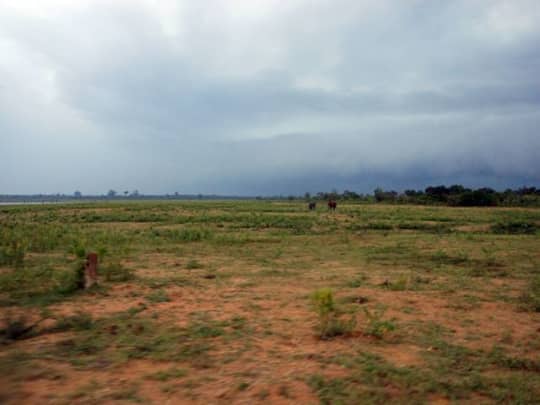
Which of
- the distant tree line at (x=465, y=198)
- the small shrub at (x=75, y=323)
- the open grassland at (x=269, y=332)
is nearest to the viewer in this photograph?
the open grassland at (x=269, y=332)

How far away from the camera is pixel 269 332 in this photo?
615 centimetres

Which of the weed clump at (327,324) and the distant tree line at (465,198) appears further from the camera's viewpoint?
the distant tree line at (465,198)

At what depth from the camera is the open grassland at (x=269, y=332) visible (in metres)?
4.28

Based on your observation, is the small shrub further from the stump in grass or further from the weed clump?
the weed clump

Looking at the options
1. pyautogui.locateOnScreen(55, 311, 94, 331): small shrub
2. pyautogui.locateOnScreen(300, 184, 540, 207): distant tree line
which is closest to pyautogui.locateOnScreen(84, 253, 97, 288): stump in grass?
pyautogui.locateOnScreen(55, 311, 94, 331): small shrub

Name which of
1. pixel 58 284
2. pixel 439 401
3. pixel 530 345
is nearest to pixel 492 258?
pixel 530 345

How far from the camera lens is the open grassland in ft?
14.0

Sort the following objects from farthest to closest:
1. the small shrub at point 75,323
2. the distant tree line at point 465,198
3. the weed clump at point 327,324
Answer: the distant tree line at point 465,198 < the small shrub at point 75,323 < the weed clump at point 327,324

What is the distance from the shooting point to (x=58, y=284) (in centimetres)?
909

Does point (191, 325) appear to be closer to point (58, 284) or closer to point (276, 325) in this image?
point (276, 325)

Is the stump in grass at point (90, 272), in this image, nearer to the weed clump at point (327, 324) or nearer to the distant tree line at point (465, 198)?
the weed clump at point (327, 324)

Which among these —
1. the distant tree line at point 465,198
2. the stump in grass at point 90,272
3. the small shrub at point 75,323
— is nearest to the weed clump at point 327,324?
the small shrub at point 75,323

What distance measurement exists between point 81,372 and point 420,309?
19.0 ft

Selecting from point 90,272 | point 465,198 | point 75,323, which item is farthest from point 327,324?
point 465,198
